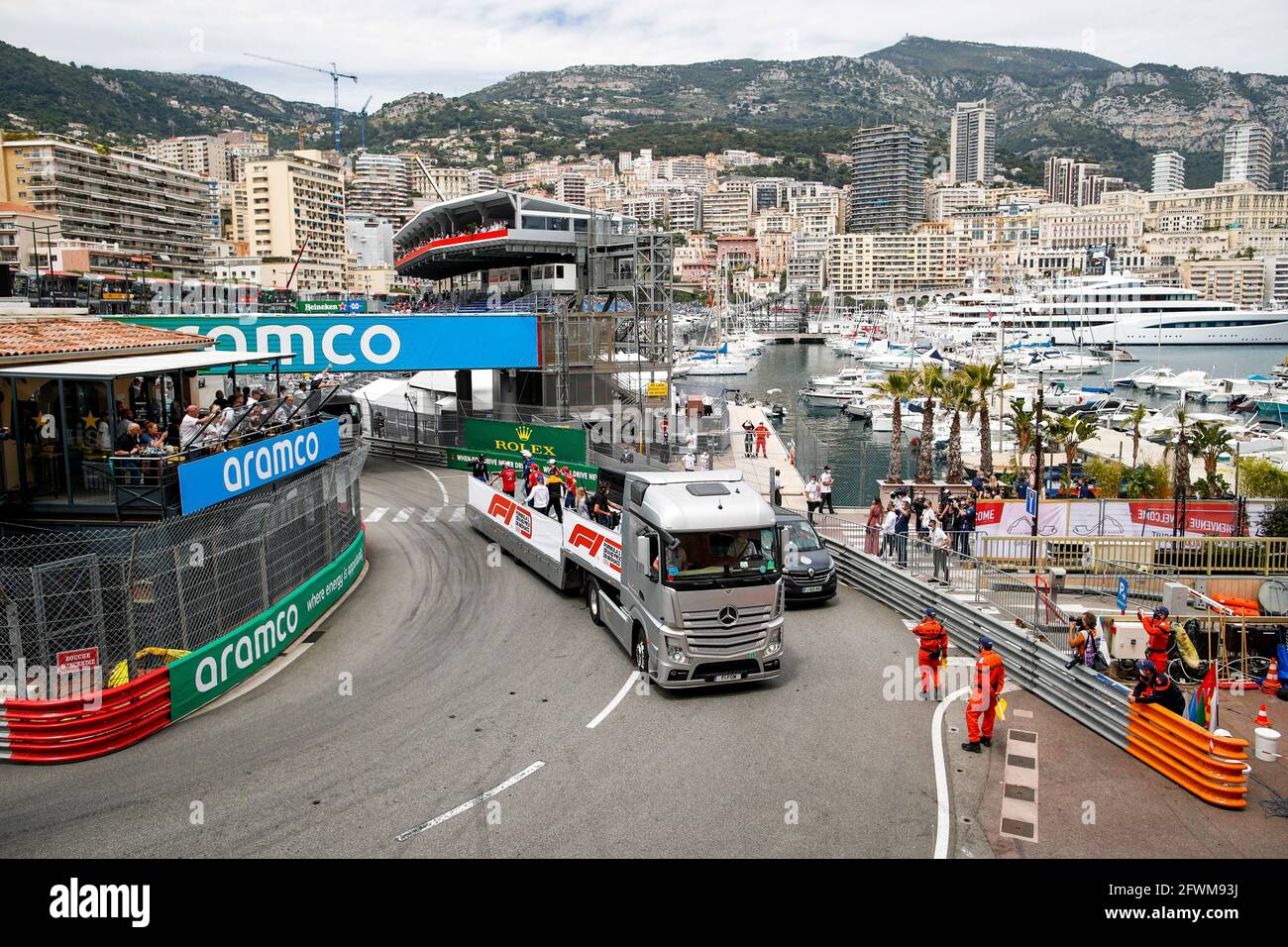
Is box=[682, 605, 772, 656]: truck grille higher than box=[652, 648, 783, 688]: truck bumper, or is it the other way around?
box=[682, 605, 772, 656]: truck grille

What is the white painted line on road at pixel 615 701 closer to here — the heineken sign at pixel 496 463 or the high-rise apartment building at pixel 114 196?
the heineken sign at pixel 496 463

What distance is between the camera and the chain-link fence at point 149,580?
420 inches

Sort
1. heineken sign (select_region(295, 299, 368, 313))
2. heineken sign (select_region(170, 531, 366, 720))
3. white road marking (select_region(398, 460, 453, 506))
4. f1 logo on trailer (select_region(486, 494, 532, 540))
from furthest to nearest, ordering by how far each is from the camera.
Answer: heineken sign (select_region(295, 299, 368, 313)) < white road marking (select_region(398, 460, 453, 506)) < f1 logo on trailer (select_region(486, 494, 532, 540)) < heineken sign (select_region(170, 531, 366, 720))

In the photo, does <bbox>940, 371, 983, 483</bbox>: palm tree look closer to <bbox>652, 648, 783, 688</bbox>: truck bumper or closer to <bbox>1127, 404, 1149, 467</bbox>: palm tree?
<bbox>1127, 404, 1149, 467</bbox>: palm tree

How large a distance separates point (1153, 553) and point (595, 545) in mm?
11988

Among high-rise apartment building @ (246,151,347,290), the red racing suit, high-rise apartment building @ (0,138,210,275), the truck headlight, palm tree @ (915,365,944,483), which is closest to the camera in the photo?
the truck headlight

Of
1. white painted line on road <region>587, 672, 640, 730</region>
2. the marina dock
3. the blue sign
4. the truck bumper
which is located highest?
the blue sign

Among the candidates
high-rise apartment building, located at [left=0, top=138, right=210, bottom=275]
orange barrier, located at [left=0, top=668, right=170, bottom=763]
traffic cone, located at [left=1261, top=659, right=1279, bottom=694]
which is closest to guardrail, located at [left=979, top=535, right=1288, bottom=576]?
traffic cone, located at [left=1261, top=659, right=1279, bottom=694]

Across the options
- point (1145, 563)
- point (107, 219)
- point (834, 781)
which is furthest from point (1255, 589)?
point (107, 219)

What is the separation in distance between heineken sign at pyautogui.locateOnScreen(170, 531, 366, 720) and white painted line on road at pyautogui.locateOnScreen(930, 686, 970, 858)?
9.25 metres

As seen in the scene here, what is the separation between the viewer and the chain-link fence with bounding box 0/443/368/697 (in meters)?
10.7

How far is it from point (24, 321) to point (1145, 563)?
23.2 m

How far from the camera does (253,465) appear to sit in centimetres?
1705
